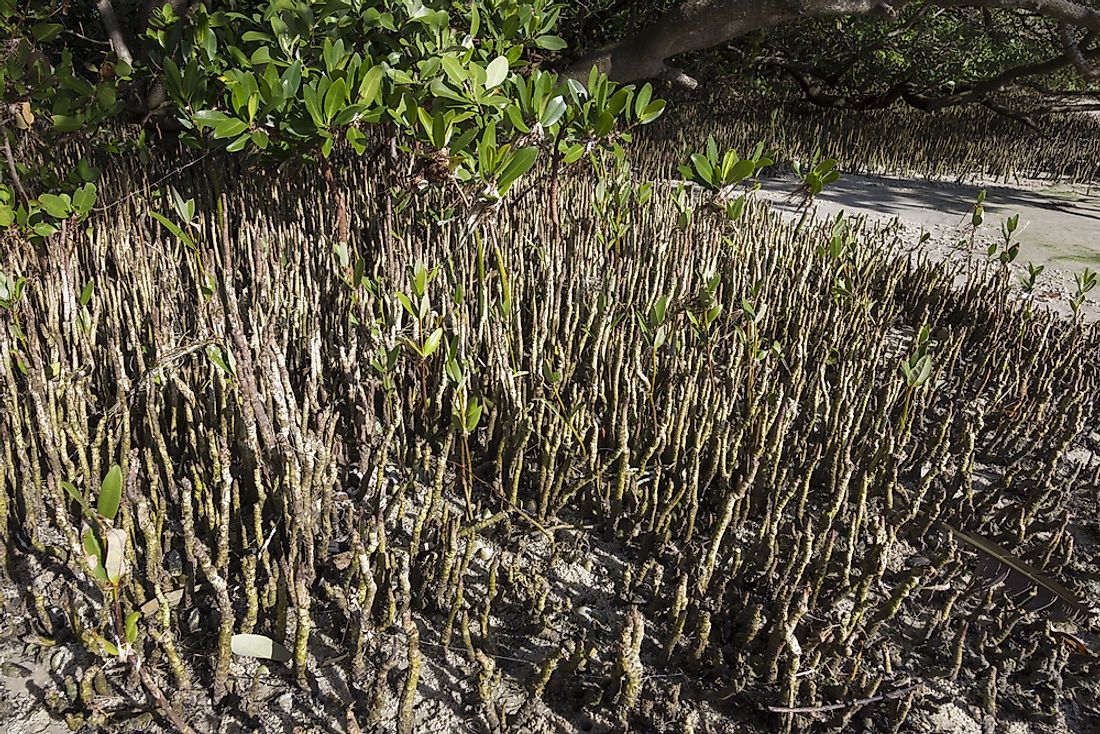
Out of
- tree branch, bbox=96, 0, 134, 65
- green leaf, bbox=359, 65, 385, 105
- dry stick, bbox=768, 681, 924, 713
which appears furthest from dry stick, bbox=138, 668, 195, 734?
tree branch, bbox=96, 0, 134, 65

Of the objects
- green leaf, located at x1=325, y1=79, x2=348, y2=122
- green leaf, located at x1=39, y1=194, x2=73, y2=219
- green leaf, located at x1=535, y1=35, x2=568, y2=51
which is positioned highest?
green leaf, located at x1=535, y1=35, x2=568, y2=51

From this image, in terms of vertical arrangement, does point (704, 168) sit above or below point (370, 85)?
below

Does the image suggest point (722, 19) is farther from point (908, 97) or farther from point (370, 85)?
point (908, 97)

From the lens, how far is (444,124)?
2027mm

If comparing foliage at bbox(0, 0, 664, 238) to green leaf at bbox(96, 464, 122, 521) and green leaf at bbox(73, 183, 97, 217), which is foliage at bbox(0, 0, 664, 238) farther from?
green leaf at bbox(96, 464, 122, 521)

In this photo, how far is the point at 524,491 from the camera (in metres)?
1.67

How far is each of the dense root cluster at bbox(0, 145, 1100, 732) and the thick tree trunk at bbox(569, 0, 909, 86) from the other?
5.81 ft

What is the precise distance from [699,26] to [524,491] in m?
2.93

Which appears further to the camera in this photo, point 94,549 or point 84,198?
point 84,198

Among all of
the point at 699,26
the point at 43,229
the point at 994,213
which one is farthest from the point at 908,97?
the point at 43,229

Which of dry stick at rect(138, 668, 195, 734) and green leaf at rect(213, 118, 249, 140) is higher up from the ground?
green leaf at rect(213, 118, 249, 140)

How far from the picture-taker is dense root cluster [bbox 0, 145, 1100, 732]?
119cm

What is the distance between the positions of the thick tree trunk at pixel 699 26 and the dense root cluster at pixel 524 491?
1.77 m

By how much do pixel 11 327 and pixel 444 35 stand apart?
4.92 ft
